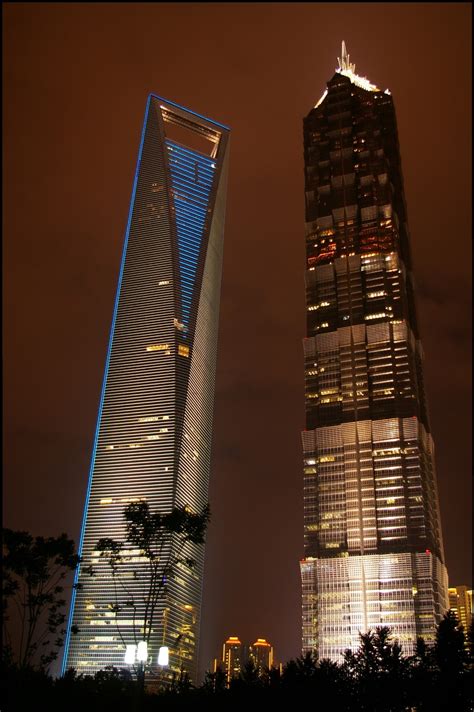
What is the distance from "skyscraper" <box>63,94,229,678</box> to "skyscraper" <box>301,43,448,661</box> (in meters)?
27.4

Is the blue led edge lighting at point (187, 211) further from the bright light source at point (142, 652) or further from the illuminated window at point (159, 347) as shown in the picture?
the bright light source at point (142, 652)

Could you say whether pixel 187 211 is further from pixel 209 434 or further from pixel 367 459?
pixel 367 459

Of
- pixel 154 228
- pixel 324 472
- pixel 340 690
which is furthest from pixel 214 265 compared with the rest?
pixel 340 690

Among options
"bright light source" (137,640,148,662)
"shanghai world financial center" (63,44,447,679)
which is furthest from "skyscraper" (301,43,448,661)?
"bright light source" (137,640,148,662)

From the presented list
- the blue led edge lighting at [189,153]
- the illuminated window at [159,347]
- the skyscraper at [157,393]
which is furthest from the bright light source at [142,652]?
the blue led edge lighting at [189,153]

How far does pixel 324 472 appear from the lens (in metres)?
173

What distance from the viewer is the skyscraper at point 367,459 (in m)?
155

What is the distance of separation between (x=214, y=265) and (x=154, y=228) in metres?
16.1

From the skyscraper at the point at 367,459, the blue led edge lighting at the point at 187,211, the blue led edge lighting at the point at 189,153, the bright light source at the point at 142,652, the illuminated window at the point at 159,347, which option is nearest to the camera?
the bright light source at the point at 142,652

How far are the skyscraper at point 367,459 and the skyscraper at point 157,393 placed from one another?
2744 cm

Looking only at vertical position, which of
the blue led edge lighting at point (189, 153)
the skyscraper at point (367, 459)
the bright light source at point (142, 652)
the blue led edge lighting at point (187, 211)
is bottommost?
the bright light source at point (142, 652)

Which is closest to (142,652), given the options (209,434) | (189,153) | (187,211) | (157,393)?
(157,393)

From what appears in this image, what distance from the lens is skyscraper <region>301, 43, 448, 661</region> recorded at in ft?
508

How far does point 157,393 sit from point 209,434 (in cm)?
2203
